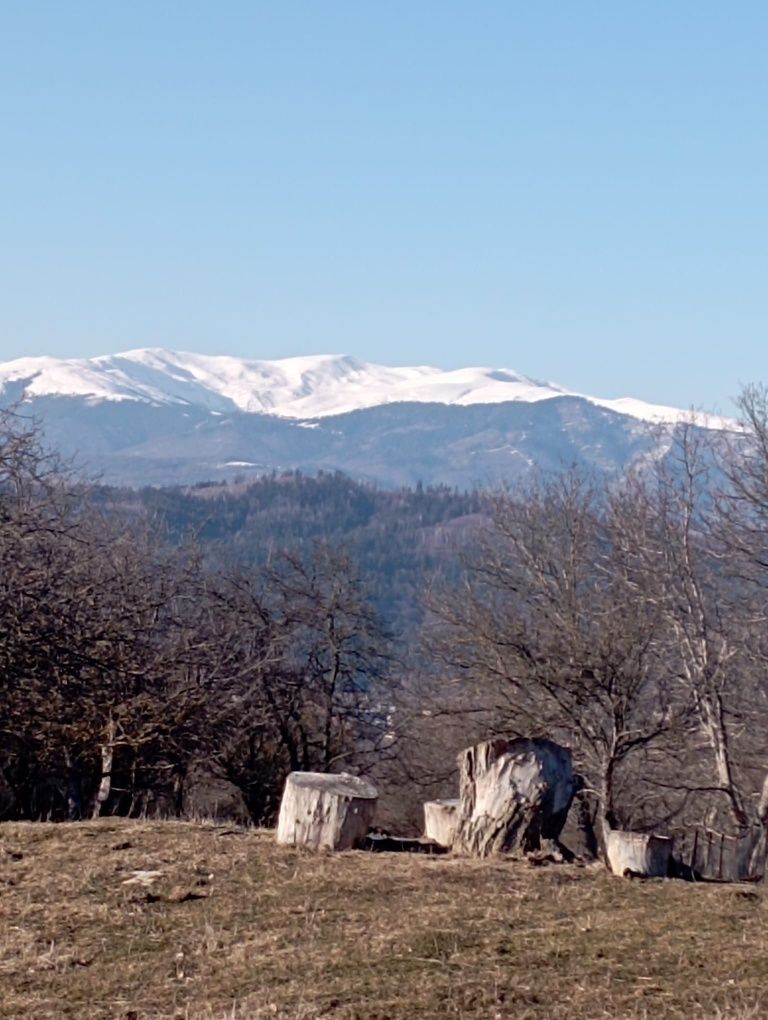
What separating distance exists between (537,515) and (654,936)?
21549 mm

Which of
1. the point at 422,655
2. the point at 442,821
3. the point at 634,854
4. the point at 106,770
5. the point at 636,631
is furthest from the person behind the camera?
the point at 422,655

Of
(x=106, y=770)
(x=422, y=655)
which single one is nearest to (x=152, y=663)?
(x=106, y=770)

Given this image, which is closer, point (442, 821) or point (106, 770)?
point (442, 821)

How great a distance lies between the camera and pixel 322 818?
11.5 meters

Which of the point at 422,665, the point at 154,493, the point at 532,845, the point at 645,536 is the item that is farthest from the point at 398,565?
the point at 532,845

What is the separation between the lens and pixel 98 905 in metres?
9.43

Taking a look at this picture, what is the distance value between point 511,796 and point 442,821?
76 cm

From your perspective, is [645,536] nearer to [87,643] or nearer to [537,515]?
[537,515]

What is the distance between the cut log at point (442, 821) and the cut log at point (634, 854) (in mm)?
1592

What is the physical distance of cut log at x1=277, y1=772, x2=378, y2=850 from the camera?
11438mm

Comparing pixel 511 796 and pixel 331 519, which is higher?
pixel 331 519

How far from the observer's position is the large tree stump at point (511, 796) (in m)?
11.8

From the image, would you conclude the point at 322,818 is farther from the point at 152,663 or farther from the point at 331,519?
the point at 331,519

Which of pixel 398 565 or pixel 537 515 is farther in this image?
pixel 398 565
